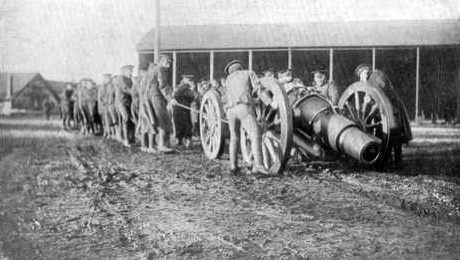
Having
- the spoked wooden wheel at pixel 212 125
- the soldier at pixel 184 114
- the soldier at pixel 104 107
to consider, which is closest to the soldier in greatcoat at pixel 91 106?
the soldier at pixel 104 107

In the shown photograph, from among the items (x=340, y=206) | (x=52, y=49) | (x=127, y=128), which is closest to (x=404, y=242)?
(x=340, y=206)

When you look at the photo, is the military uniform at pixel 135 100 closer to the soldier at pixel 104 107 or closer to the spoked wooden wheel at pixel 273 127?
the soldier at pixel 104 107

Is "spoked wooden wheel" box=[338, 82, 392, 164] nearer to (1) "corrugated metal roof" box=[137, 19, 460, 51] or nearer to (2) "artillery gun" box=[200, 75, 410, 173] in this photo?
(2) "artillery gun" box=[200, 75, 410, 173]

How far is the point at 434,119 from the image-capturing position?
9.72m

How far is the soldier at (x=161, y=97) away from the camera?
7.48 m

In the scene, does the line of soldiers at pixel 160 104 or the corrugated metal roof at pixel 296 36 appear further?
the corrugated metal roof at pixel 296 36

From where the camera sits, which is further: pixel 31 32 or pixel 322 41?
pixel 322 41

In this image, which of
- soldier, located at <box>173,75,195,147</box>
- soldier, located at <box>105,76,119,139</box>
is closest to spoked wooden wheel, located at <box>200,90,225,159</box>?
soldier, located at <box>173,75,195,147</box>

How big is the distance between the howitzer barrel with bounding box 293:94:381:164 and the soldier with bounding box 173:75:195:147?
3635 millimetres

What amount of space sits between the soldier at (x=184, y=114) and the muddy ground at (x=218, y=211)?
133 inches

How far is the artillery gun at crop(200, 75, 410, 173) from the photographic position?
5.18 m

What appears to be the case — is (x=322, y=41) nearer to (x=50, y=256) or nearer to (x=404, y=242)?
(x=404, y=242)

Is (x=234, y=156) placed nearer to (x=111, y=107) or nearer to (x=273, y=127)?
(x=273, y=127)

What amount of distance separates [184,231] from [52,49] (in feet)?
9.23
